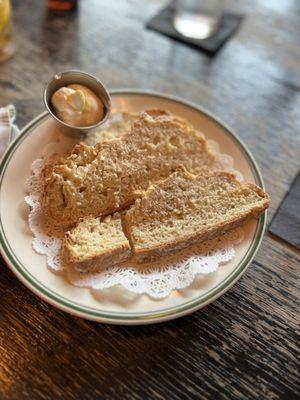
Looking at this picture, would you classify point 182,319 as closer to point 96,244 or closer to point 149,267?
point 149,267

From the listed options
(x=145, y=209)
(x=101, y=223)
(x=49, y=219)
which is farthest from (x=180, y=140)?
(x=49, y=219)

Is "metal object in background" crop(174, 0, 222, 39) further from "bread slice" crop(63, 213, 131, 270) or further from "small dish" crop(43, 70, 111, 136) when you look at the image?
"bread slice" crop(63, 213, 131, 270)

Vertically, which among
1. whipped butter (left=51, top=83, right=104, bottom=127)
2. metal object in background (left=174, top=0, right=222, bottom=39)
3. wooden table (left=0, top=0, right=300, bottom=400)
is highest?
metal object in background (left=174, top=0, right=222, bottom=39)

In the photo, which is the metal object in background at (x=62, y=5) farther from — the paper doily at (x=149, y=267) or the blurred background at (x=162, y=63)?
the paper doily at (x=149, y=267)

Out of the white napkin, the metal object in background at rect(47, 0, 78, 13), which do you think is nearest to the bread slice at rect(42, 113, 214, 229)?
the white napkin

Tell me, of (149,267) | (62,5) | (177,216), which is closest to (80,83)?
(177,216)

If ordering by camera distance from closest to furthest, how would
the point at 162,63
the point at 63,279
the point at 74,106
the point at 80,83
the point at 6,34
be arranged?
the point at 63,279 → the point at 74,106 → the point at 80,83 → the point at 6,34 → the point at 162,63

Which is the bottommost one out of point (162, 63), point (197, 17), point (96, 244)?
point (96, 244)
